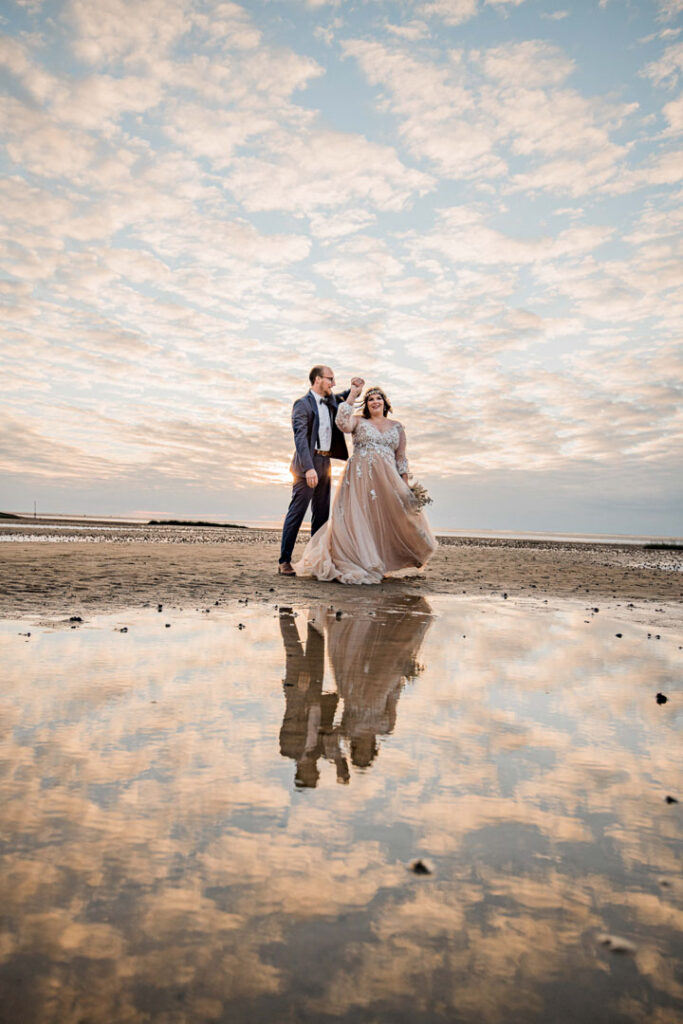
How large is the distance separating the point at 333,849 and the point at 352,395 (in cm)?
871

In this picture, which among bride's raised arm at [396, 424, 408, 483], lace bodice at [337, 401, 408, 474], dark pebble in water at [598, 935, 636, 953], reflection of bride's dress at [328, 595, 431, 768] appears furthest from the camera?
bride's raised arm at [396, 424, 408, 483]

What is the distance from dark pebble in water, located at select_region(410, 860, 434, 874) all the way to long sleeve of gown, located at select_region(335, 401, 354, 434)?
8604 millimetres

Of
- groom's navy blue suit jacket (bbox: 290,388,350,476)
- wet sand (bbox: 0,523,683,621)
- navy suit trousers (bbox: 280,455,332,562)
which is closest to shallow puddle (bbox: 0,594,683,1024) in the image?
wet sand (bbox: 0,523,683,621)

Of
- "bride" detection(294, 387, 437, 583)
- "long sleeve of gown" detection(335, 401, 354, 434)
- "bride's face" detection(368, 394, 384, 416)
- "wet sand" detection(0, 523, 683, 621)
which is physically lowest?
"wet sand" detection(0, 523, 683, 621)

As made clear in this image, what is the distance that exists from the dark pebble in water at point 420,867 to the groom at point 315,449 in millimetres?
8293

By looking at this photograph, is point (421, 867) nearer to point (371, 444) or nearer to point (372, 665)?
point (372, 665)

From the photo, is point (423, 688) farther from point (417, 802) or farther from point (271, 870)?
point (271, 870)

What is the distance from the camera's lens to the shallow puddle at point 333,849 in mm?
1115

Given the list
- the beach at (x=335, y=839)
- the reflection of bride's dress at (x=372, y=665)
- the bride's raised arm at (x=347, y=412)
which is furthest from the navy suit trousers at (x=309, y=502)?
the beach at (x=335, y=839)

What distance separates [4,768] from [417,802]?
1319 mm

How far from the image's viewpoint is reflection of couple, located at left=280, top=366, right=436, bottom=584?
9.78 m

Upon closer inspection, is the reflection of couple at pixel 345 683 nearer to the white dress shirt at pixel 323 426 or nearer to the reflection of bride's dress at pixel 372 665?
the reflection of bride's dress at pixel 372 665

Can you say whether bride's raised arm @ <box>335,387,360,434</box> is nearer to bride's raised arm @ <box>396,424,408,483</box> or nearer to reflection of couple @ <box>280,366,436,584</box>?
reflection of couple @ <box>280,366,436,584</box>

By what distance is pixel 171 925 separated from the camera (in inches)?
49.1
